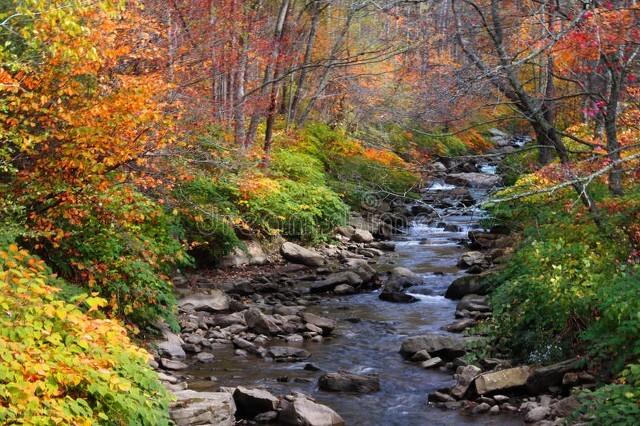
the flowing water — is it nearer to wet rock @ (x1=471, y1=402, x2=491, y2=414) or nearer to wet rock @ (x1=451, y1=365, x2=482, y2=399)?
wet rock @ (x1=471, y1=402, x2=491, y2=414)

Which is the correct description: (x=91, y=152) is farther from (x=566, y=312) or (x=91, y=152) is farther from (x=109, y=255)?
(x=566, y=312)

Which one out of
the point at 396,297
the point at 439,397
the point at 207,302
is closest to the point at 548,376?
the point at 439,397

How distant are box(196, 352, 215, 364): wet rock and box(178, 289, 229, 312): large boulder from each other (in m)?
2.43

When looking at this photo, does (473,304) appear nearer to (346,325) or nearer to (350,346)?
(346,325)

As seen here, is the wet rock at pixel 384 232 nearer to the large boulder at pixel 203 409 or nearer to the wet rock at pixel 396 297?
the wet rock at pixel 396 297

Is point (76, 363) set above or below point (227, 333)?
above

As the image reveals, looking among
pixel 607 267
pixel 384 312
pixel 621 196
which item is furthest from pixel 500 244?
pixel 607 267

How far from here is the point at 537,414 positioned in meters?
8.14

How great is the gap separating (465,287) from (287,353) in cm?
562

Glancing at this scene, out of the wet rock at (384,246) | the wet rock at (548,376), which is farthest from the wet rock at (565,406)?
the wet rock at (384,246)

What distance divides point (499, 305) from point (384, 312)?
4.28 meters

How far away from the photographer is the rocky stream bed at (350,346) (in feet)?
28.2

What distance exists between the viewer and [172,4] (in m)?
15.9

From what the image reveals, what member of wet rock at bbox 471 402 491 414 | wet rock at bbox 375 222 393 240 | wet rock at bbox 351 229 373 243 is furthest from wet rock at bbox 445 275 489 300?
wet rock at bbox 375 222 393 240
